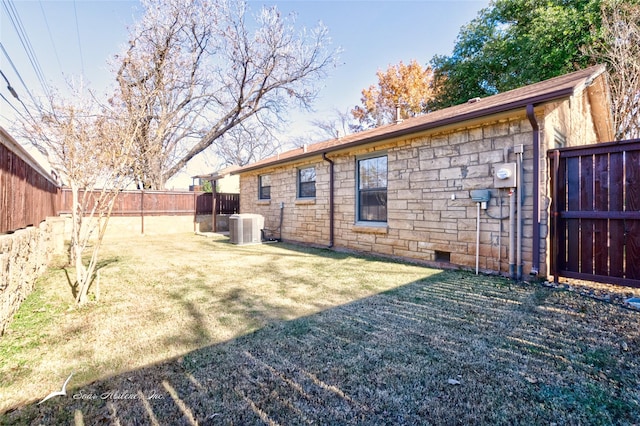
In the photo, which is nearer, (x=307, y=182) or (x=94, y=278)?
(x=94, y=278)

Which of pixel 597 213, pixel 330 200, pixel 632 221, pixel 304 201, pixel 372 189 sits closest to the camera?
pixel 632 221

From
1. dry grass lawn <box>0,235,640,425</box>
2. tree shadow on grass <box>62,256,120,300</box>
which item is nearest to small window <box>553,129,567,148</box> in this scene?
dry grass lawn <box>0,235,640,425</box>

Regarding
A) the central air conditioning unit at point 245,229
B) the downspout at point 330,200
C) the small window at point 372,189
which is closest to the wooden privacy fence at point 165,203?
the central air conditioning unit at point 245,229

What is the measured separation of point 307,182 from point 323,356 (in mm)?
6740

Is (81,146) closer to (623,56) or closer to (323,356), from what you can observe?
(323,356)

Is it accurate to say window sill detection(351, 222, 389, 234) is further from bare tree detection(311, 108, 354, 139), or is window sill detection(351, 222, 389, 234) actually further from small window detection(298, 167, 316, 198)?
bare tree detection(311, 108, 354, 139)

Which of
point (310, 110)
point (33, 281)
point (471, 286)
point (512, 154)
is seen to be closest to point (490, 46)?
point (310, 110)

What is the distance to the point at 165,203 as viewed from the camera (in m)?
12.7

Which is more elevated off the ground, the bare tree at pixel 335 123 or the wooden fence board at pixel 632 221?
the bare tree at pixel 335 123

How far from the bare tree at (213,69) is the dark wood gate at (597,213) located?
14.1m

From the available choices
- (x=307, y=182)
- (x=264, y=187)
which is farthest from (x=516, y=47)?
(x=264, y=187)

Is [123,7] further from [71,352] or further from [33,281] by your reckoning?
[71,352]

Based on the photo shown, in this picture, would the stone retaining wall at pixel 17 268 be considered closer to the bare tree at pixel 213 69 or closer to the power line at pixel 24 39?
the power line at pixel 24 39

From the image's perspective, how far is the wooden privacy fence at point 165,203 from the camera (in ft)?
37.6
